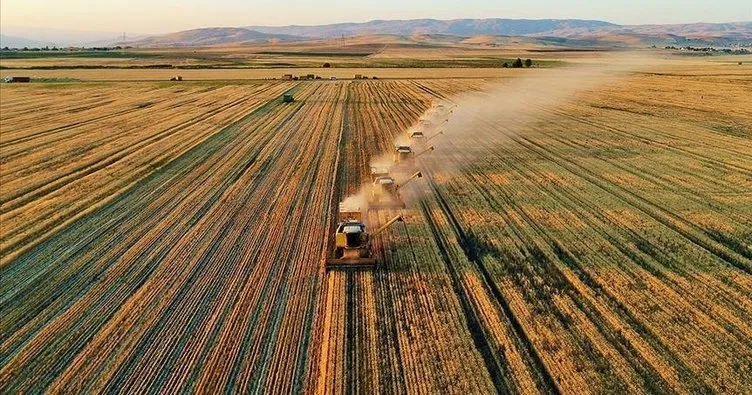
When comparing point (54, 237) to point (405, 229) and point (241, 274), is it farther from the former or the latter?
point (405, 229)

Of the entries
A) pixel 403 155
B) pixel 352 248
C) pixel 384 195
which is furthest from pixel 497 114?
pixel 352 248

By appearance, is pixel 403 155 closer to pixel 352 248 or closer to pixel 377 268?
pixel 352 248

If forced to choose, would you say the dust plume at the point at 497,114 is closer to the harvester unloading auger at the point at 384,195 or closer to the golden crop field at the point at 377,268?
the golden crop field at the point at 377,268

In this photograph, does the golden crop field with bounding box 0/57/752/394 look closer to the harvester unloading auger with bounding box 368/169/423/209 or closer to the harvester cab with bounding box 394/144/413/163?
the harvester unloading auger with bounding box 368/169/423/209

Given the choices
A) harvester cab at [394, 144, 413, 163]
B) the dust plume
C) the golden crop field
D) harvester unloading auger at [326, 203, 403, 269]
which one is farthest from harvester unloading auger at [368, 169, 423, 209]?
the dust plume

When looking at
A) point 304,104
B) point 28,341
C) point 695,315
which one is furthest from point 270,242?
point 304,104

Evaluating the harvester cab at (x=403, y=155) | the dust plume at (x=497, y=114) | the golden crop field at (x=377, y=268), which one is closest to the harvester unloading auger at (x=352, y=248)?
the golden crop field at (x=377, y=268)

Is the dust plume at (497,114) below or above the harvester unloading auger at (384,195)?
above

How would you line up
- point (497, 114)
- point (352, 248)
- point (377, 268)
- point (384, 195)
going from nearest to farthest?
point (377, 268) < point (352, 248) < point (384, 195) < point (497, 114)
